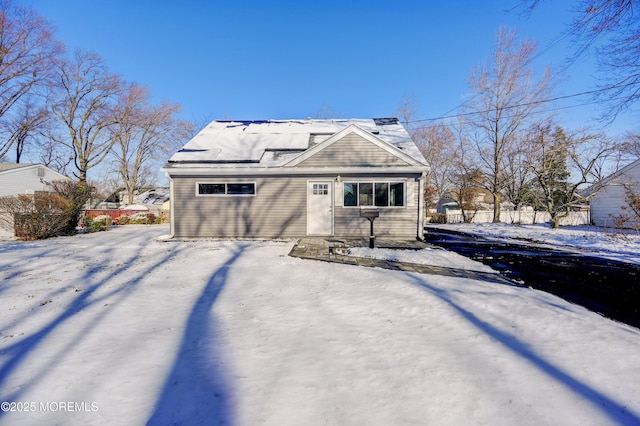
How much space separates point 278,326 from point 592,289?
554cm

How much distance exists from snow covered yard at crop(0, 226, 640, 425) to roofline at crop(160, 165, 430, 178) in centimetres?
624

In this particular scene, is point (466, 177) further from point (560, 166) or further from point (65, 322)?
point (65, 322)

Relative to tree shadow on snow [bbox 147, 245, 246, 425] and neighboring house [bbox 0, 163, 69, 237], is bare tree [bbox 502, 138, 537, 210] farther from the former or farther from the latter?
neighboring house [bbox 0, 163, 69, 237]

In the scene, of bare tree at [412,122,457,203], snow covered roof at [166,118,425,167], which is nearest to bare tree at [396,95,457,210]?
bare tree at [412,122,457,203]

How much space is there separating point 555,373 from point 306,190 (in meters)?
9.13

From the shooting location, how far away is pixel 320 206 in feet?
36.2

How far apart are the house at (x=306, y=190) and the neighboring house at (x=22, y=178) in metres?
13.4

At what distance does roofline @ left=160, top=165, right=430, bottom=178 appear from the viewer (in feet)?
34.9

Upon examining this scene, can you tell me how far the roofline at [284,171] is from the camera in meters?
10.6

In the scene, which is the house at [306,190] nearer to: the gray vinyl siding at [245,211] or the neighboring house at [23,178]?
the gray vinyl siding at [245,211]

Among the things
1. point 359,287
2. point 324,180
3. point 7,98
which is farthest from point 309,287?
point 7,98

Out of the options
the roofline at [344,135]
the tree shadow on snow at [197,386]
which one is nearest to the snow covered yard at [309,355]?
the tree shadow on snow at [197,386]

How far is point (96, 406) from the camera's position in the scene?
200 cm

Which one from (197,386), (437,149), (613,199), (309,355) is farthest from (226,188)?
(437,149)
